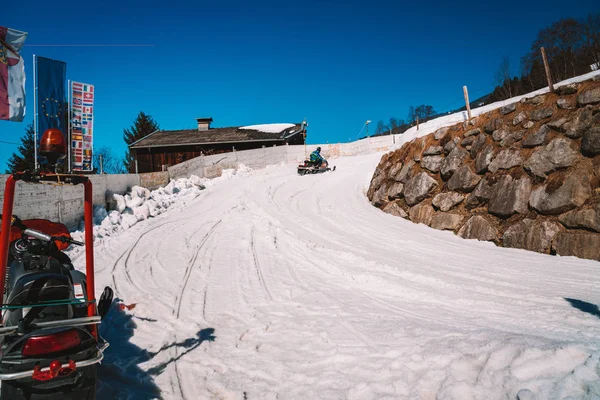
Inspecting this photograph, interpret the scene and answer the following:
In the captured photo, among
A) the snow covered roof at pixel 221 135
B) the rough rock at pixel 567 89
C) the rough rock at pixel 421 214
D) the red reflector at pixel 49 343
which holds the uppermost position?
the snow covered roof at pixel 221 135

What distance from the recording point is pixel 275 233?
9.80 m

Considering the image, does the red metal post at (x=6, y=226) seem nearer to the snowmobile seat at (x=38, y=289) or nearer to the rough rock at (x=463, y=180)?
the snowmobile seat at (x=38, y=289)

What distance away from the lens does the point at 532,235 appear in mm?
8609

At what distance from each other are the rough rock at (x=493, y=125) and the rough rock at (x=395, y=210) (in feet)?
12.3

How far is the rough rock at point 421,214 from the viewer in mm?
11531

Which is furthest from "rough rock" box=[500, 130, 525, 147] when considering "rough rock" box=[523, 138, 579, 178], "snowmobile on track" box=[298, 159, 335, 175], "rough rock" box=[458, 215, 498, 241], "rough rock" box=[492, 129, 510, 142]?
"snowmobile on track" box=[298, 159, 335, 175]

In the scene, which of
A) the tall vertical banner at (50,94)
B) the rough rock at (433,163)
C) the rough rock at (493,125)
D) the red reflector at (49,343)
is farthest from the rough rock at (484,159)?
the tall vertical banner at (50,94)

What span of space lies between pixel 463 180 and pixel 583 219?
3.59 m

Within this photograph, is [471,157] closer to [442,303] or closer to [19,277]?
[442,303]

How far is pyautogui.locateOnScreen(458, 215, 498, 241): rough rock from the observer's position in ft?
31.2

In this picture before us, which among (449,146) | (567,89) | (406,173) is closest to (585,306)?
(567,89)

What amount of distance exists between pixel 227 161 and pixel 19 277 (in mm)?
22219

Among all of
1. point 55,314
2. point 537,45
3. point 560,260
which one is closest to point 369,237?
point 560,260

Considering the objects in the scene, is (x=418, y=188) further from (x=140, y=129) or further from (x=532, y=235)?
(x=140, y=129)
